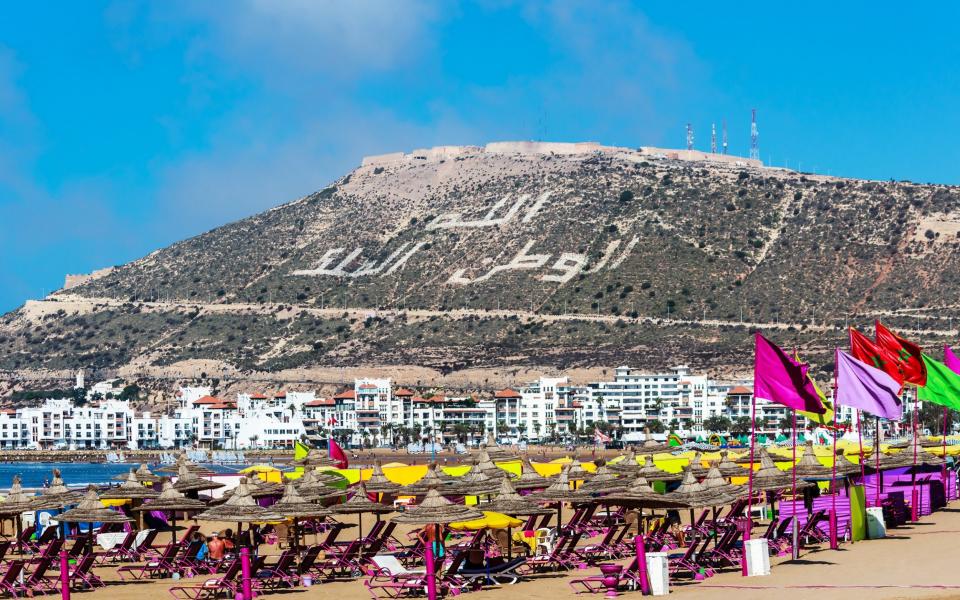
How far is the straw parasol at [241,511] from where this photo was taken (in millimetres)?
26348

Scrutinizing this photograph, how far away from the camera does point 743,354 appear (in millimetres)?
123688

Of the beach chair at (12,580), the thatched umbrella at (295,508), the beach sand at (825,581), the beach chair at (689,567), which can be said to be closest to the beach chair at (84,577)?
the beach sand at (825,581)

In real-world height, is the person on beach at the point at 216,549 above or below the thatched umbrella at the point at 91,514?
below

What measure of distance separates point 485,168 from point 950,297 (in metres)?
79.8

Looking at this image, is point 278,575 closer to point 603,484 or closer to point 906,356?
point 603,484

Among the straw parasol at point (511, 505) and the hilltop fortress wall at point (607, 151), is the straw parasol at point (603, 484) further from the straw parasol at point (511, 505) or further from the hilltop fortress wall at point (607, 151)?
the hilltop fortress wall at point (607, 151)

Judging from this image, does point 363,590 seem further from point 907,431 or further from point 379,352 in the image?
point 379,352

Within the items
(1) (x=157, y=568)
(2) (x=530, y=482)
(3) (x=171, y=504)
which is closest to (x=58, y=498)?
(3) (x=171, y=504)

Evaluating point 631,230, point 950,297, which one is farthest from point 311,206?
point 950,297

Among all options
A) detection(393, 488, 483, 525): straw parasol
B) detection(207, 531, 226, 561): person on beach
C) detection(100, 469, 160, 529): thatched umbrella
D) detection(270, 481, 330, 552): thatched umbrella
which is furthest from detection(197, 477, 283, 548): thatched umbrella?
detection(100, 469, 160, 529): thatched umbrella

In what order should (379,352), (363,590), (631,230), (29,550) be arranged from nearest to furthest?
(363,590), (29,550), (379,352), (631,230)

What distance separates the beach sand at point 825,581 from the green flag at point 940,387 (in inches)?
101

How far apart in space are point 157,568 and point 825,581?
42.7 feet

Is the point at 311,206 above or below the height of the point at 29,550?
above
